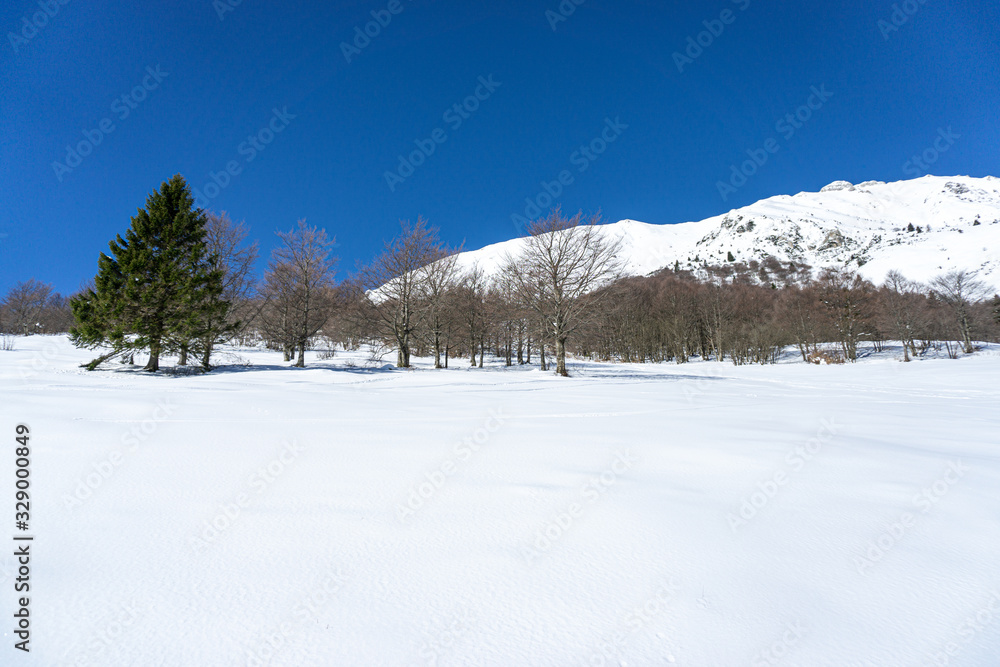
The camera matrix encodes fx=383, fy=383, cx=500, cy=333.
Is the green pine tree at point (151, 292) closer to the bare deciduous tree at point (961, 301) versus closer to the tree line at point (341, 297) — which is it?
the tree line at point (341, 297)

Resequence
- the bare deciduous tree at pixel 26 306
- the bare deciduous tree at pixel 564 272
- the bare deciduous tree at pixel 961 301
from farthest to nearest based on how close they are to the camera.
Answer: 1. the bare deciduous tree at pixel 26 306
2. the bare deciduous tree at pixel 961 301
3. the bare deciduous tree at pixel 564 272

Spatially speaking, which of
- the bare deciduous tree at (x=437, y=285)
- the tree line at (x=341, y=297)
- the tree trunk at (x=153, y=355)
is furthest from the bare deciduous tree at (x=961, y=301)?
the tree trunk at (x=153, y=355)

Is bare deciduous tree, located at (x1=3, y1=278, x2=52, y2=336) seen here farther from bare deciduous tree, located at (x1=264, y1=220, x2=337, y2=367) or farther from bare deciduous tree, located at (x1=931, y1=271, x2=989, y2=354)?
bare deciduous tree, located at (x1=931, y1=271, x2=989, y2=354)

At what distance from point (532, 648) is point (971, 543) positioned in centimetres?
267

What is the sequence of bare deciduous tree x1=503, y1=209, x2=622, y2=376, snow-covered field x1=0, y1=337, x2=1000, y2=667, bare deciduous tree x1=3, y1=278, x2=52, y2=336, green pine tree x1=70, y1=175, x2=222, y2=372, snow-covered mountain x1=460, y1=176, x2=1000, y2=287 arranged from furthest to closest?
1. snow-covered mountain x1=460, y1=176, x2=1000, y2=287
2. bare deciduous tree x1=3, y1=278, x2=52, y2=336
3. bare deciduous tree x1=503, y1=209, x2=622, y2=376
4. green pine tree x1=70, y1=175, x2=222, y2=372
5. snow-covered field x1=0, y1=337, x2=1000, y2=667

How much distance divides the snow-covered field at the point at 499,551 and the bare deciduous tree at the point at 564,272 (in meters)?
15.4

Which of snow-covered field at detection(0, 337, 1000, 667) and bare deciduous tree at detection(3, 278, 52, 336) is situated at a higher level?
bare deciduous tree at detection(3, 278, 52, 336)

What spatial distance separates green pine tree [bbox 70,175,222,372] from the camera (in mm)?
13883

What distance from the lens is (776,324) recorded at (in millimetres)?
43250

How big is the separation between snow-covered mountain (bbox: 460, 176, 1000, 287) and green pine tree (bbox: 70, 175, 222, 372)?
67023mm

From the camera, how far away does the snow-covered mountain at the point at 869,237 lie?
95975 millimetres

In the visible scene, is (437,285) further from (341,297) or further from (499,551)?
(499,551)

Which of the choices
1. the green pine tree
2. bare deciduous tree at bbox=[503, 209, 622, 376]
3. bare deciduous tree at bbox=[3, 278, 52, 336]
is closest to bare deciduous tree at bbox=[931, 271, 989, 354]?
bare deciduous tree at bbox=[503, 209, 622, 376]

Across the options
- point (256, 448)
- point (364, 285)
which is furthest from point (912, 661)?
point (364, 285)
